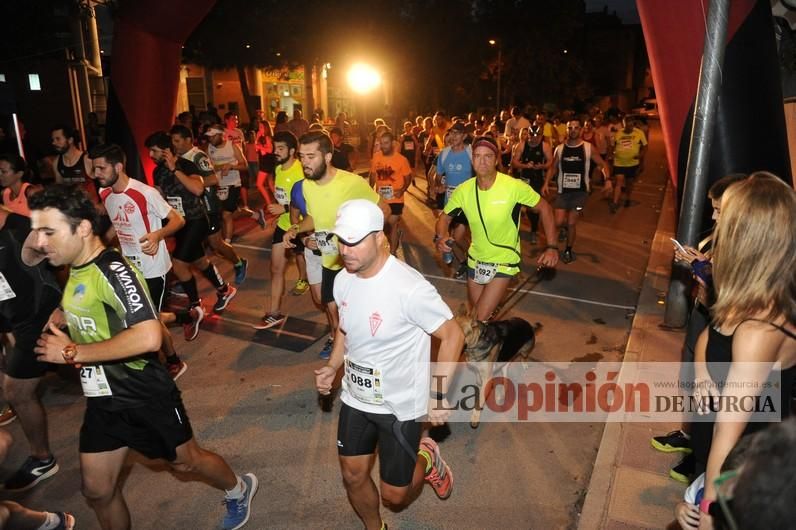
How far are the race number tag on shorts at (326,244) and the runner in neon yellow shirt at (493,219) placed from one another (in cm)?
121

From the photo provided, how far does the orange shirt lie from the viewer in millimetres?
9680

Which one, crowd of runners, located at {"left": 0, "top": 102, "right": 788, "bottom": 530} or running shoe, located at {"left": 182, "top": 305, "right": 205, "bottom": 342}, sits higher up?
crowd of runners, located at {"left": 0, "top": 102, "right": 788, "bottom": 530}

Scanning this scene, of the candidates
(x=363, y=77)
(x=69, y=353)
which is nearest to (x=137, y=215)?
(x=69, y=353)

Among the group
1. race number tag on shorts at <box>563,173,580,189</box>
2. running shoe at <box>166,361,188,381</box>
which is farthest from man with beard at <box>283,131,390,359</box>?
race number tag on shorts at <box>563,173,580,189</box>

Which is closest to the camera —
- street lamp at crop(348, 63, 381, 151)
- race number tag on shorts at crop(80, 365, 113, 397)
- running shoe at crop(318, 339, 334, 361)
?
race number tag on shorts at crop(80, 365, 113, 397)

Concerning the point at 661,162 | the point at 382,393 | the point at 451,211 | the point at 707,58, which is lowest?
the point at 661,162

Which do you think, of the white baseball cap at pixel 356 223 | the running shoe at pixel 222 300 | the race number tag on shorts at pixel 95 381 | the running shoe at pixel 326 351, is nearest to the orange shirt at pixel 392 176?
the running shoe at pixel 222 300

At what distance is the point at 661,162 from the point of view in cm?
2523

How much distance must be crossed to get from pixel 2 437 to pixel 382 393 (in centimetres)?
176

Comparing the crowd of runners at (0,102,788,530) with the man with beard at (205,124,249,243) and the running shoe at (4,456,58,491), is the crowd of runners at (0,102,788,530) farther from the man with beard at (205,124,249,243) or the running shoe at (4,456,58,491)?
the man with beard at (205,124,249,243)

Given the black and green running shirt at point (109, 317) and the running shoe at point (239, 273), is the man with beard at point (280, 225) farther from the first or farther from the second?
the black and green running shirt at point (109, 317)

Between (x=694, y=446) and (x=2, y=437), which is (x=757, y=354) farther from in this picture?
(x=2, y=437)

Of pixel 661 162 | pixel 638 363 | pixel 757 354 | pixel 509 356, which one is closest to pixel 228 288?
pixel 509 356

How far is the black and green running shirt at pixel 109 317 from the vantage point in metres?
3.06
